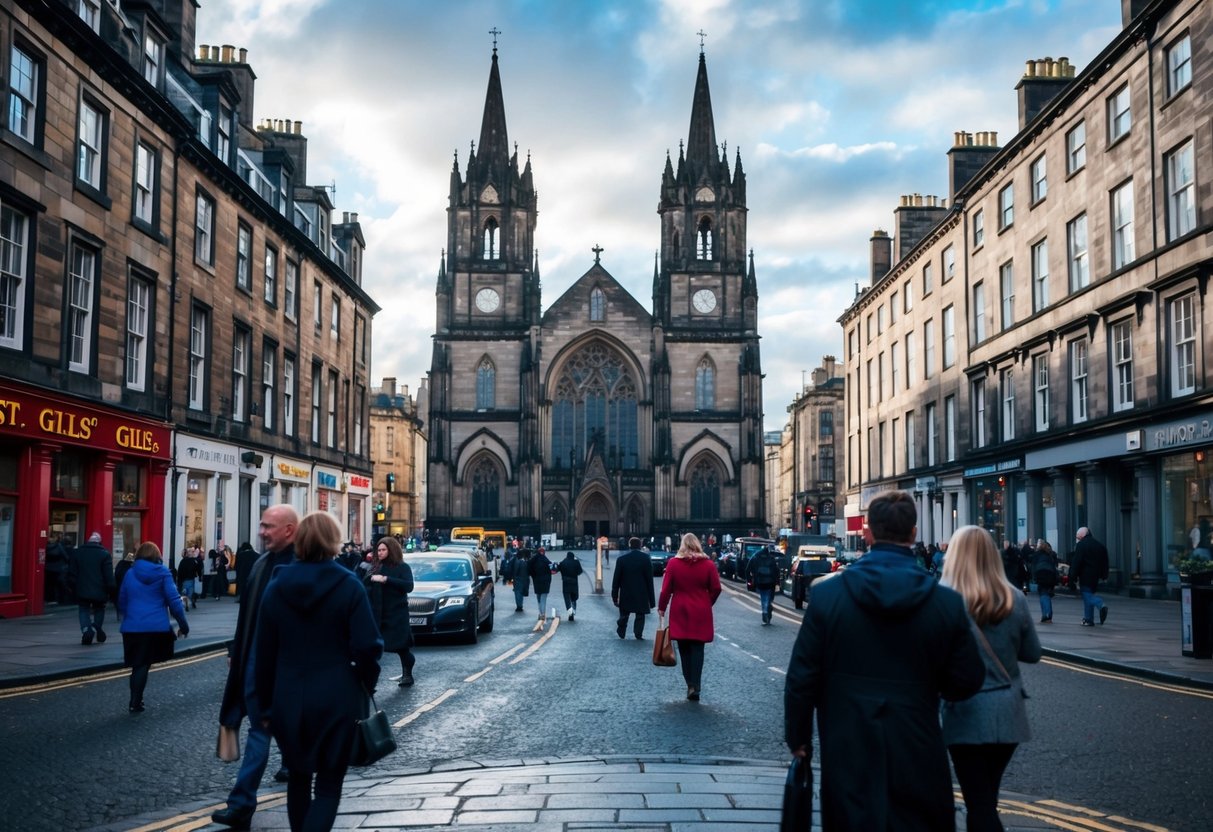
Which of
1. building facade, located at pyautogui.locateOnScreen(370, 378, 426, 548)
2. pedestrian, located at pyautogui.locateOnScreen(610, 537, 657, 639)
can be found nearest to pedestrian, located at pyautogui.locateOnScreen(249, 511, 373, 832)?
pedestrian, located at pyautogui.locateOnScreen(610, 537, 657, 639)

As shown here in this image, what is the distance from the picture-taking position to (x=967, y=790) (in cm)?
510

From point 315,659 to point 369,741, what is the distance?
1.46ft

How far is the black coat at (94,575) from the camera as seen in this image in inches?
638

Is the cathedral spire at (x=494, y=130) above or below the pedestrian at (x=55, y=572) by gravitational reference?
above

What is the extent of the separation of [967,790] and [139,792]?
5158 millimetres

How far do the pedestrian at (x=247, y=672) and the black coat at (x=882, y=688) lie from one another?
3120 mm

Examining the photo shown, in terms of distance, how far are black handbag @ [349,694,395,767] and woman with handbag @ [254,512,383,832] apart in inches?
1.2

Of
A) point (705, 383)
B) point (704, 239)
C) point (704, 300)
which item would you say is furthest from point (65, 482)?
point (704, 239)

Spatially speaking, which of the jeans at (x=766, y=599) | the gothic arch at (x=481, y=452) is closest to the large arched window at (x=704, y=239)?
the gothic arch at (x=481, y=452)

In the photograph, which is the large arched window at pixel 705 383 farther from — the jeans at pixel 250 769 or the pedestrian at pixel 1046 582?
the jeans at pixel 250 769

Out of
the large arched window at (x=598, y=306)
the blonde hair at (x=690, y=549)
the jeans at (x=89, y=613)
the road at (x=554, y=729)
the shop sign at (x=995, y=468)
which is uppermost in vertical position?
the large arched window at (x=598, y=306)

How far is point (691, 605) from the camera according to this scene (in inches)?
447

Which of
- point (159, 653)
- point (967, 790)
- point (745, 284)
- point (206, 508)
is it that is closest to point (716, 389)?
point (745, 284)

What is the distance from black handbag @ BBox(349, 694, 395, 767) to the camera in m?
5.06
